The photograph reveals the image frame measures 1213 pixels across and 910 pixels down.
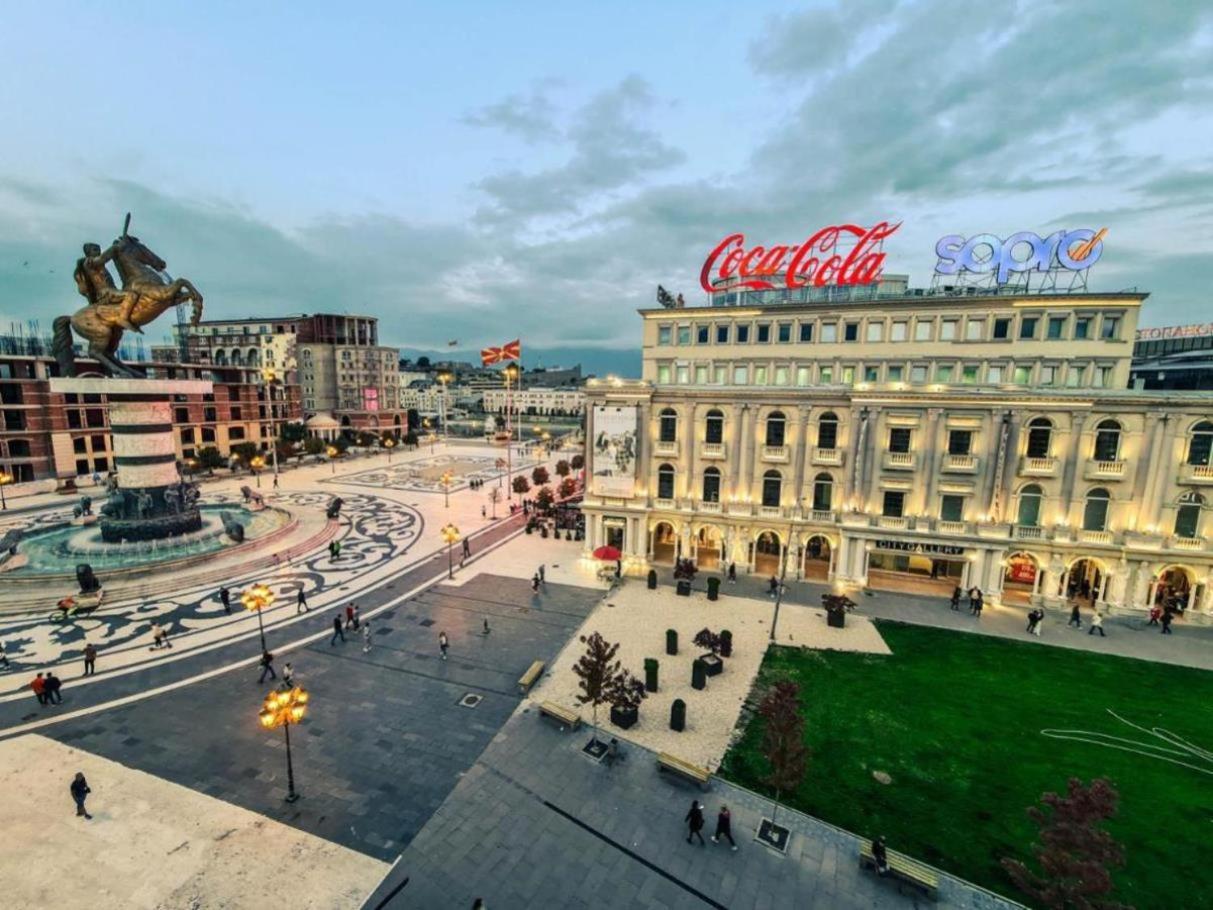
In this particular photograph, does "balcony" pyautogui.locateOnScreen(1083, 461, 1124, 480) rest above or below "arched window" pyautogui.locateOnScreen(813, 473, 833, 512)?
above

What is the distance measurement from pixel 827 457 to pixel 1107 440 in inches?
609

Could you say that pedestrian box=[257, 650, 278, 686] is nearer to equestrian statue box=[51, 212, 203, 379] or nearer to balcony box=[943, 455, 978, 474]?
equestrian statue box=[51, 212, 203, 379]

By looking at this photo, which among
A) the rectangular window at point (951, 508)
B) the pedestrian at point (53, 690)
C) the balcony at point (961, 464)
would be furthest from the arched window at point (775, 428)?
the pedestrian at point (53, 690)

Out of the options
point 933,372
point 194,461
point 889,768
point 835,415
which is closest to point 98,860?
point 889,768

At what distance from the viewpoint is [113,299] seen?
36.2m

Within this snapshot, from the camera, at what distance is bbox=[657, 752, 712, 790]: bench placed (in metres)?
17.7

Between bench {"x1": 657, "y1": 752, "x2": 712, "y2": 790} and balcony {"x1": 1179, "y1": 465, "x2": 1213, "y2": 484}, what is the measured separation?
33.1 meters

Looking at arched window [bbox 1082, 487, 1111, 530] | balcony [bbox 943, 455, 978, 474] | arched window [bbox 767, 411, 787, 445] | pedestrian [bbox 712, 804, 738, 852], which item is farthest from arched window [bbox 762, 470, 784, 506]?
pedestrian [bbox 712, 804, 738, 852]

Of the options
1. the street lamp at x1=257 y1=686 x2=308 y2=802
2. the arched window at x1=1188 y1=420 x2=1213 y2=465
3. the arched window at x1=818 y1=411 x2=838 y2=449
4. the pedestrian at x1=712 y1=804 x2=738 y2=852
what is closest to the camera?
the pedestrian at x1=712 y1=804 x2=738 y2=852

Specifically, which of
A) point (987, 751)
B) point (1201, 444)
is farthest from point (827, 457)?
point (1201, 444)

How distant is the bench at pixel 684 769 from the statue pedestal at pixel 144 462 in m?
40.9

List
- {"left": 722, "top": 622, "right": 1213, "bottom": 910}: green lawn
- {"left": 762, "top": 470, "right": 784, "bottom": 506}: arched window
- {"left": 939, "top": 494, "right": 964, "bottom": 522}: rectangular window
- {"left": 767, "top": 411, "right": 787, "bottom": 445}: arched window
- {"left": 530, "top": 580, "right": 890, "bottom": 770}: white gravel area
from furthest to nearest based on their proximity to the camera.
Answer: {"left": 762, "top": 470, "right": 784, "bottom": 506}: arched window, {"left": 767, "top": 411, "right": 787, "bottom": 445}: arched window, {"left": 939, "top": 494, "right": 964, "bottom": 522}: rectangular window, {"left": 530, "top": 580, "right": 890, "bottom": 770}: white gravel area, {"left": 722, "top": 622, "right": 1213, "bottom": 910}: green lawn

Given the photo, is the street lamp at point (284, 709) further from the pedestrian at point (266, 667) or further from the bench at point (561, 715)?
the bench at point (561, 715)

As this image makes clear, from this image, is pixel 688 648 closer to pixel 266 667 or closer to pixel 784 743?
pixel 784 743
